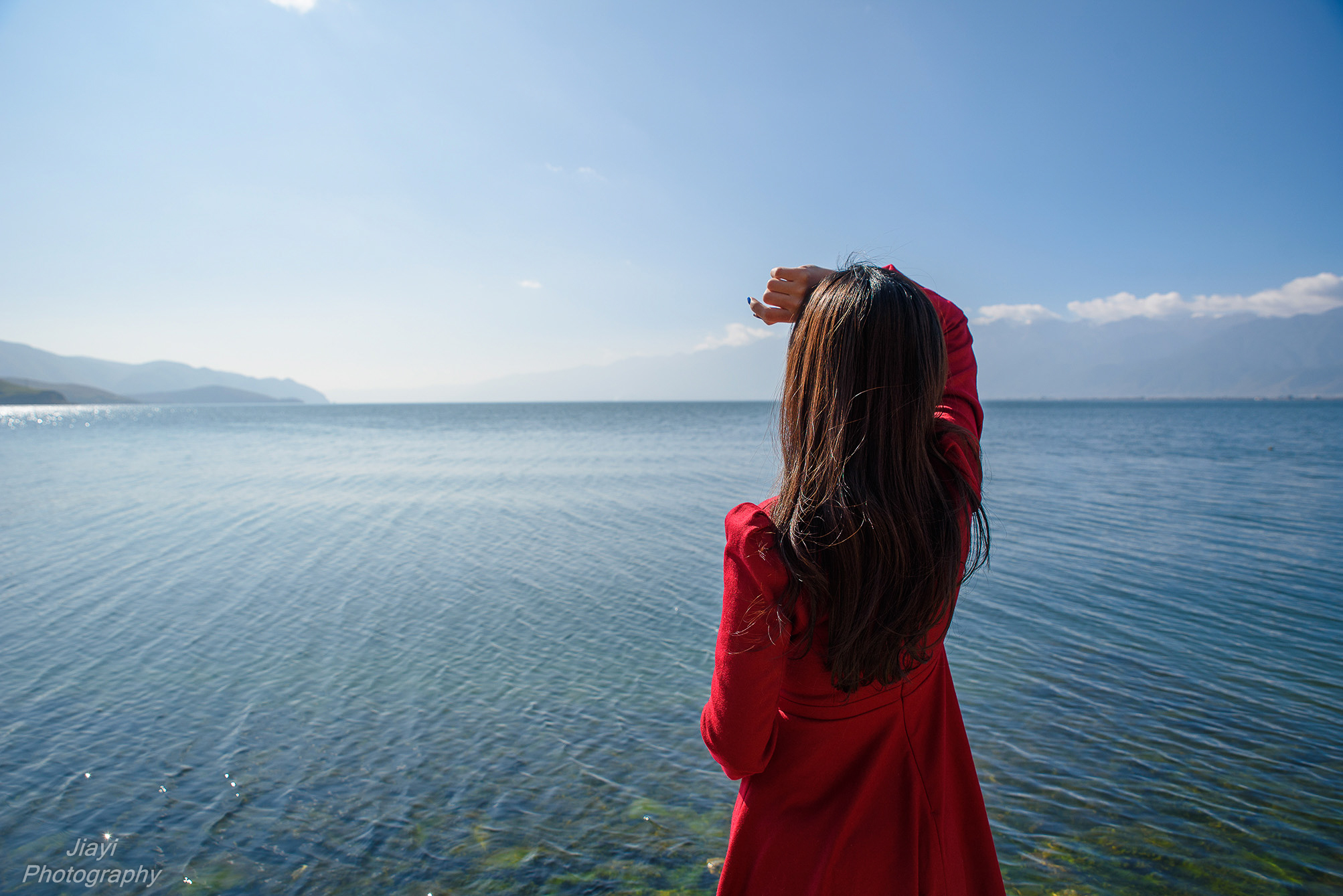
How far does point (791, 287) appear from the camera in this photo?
1.98m

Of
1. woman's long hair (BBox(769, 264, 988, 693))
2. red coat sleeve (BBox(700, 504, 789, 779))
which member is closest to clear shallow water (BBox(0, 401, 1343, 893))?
woman's long hair (BBox(769, 264, 988, 693))

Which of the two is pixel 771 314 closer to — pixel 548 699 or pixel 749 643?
pixel 749 643

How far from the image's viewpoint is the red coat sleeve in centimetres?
156

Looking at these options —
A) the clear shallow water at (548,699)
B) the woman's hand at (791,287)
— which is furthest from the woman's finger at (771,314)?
the clear shallow water at (548,699)

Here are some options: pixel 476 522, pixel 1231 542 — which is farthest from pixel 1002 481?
pixel 476 522

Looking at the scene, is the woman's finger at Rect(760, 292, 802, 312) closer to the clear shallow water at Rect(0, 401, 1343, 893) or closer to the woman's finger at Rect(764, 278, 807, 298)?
the woman's finger at Rect(764, 278, 807, 298)

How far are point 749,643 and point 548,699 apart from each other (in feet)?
22.9

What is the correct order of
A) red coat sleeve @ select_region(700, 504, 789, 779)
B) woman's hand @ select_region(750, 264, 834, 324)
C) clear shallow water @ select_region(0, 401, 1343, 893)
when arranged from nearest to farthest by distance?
red coat sleeve @ select_region(700, 504, 789, 779)
woman's hand @ select_region(750, 264, 834, 324)
clear shallow water @ select_region(0, 401, 1343, 893)

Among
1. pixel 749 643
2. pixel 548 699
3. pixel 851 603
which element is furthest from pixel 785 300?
pixel 548 699

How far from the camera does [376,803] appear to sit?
588cm

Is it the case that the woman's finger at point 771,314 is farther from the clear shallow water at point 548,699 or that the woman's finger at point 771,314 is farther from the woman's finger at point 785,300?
the clear shallow water at point 548,699

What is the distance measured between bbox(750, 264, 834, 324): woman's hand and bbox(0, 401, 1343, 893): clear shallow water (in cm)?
58

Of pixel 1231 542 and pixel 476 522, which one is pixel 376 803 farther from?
pixel 1231 542

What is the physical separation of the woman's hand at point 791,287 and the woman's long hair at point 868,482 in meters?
0.14
